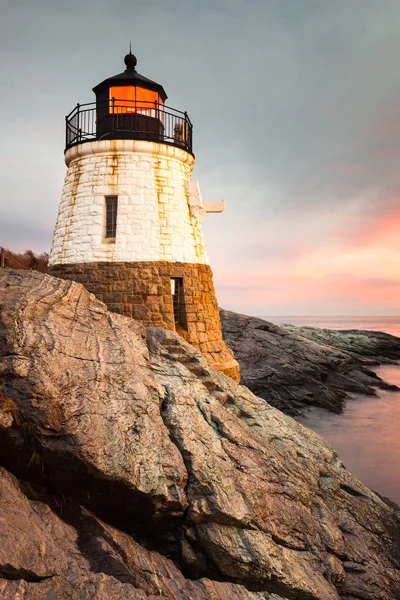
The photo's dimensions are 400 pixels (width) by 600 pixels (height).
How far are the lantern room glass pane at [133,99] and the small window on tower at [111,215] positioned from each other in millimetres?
2807

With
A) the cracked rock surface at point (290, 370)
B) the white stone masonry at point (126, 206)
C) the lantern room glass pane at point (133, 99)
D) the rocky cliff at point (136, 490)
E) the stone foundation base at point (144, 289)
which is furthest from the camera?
the cracked rock surface at point (290, 370)

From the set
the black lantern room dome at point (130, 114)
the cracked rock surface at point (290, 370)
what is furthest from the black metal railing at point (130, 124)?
the cracked rock surface at point (290, 370)

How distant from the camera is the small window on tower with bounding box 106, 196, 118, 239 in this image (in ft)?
Answer: 42.9

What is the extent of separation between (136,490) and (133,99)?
1195cm

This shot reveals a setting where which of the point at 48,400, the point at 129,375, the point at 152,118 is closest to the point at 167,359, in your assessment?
the point at 129,375

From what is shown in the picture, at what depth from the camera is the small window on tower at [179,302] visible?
13320 mm

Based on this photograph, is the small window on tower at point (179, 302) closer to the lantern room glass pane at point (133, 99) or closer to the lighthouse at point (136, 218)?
the lighthouse at point (136, 218)

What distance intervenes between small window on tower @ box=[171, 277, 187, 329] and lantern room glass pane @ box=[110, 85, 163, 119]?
5264 mm

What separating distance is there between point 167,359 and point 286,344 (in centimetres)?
1742

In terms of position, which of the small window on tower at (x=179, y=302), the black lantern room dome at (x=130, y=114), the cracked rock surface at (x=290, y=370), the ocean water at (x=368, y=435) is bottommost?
the ocean water at (x=368, y=435)

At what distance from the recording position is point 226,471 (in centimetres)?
704

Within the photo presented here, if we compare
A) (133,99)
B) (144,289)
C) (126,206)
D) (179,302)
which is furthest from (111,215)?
(133,99)

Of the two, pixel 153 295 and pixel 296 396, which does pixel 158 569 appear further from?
pixel 296 396

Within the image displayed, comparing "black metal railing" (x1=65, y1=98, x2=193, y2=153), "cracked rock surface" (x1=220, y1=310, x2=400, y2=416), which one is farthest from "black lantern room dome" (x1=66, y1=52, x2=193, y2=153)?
"cracked rock surface" (x1=220, y1=310, x2=400, y2=416)
